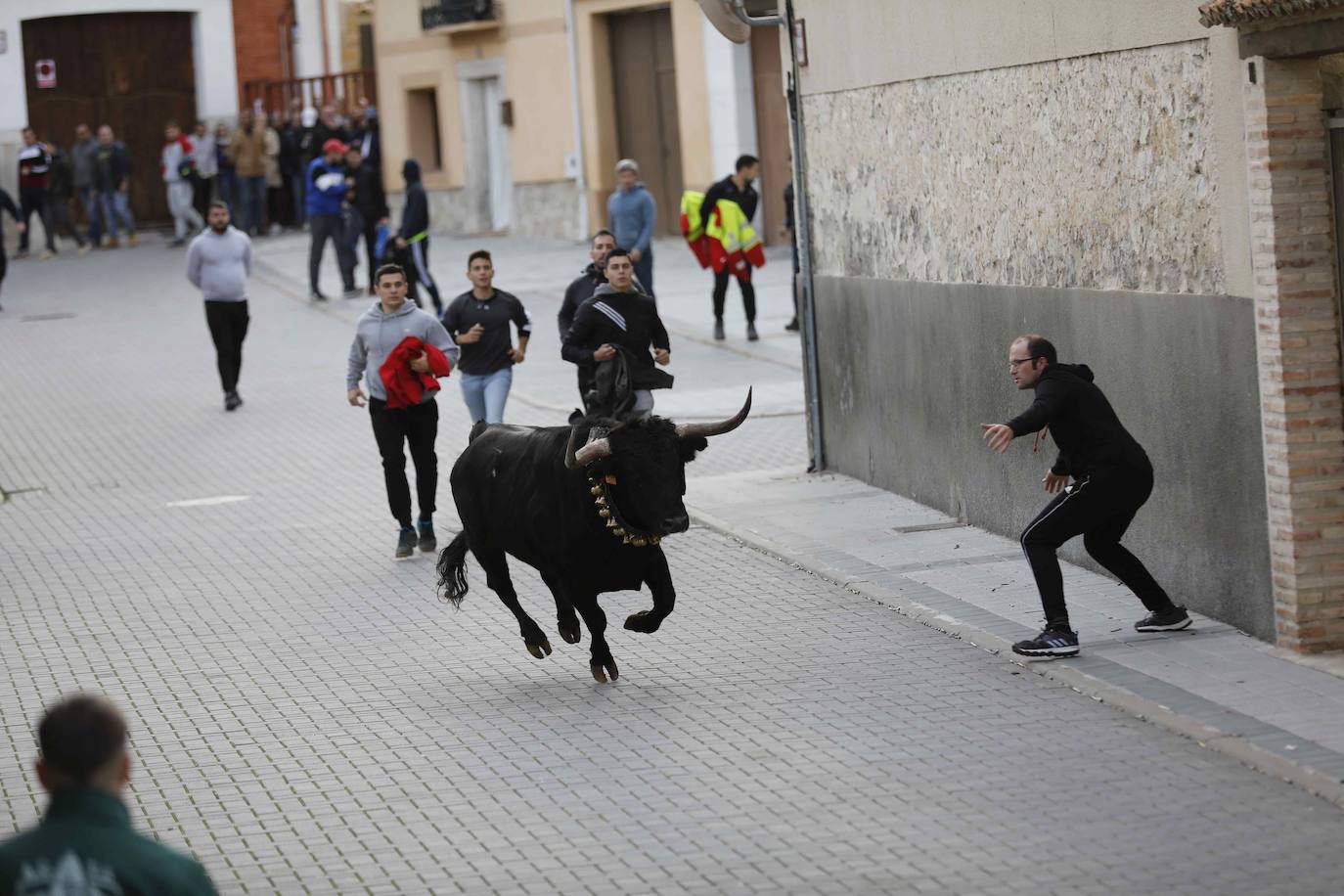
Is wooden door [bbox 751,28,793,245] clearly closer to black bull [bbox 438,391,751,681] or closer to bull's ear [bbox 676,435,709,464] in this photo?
black bull [bbox 438,391,751,681]

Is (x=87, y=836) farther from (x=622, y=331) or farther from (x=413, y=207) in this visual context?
(x=413, y=207)

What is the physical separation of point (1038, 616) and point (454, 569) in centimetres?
310

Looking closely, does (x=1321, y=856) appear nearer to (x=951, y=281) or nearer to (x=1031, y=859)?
(x=1031, y=859)

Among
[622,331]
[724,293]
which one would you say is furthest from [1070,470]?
[724,293]

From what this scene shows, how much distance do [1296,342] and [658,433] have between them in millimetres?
2999

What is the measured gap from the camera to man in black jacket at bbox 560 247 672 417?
1496 cm

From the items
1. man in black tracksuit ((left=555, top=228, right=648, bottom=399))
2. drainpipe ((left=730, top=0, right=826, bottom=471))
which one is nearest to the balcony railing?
drainpipe ((left=730, top=0, right=826, bottom=471))

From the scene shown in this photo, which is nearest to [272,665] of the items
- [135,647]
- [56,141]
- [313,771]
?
[135,647]

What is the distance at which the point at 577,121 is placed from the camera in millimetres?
36000

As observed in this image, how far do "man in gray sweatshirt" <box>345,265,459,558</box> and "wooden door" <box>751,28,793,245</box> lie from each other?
18.2 metres

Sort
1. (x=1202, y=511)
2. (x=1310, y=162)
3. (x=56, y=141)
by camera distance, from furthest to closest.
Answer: (x=56, y=141), (x=1202, y=511), (x=1310, y=162)

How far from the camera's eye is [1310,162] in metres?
10.3

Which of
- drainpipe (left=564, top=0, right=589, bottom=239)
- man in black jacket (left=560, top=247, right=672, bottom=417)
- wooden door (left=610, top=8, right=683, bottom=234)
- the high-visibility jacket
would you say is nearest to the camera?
man in black jacket (left=560, top=247, right=672, bottom=417)

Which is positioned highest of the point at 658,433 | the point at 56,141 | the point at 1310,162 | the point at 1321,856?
the point at 56,141
